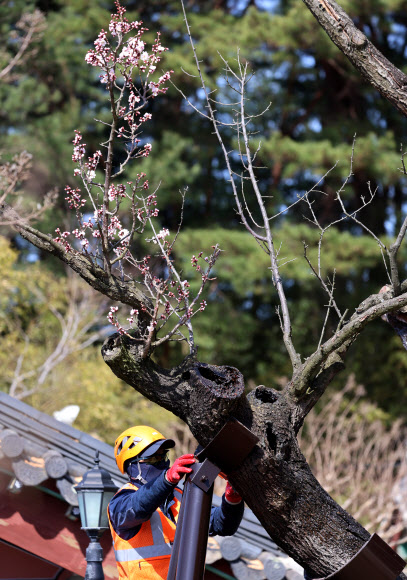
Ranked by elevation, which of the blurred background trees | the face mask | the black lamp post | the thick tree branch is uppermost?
the thick tree branch

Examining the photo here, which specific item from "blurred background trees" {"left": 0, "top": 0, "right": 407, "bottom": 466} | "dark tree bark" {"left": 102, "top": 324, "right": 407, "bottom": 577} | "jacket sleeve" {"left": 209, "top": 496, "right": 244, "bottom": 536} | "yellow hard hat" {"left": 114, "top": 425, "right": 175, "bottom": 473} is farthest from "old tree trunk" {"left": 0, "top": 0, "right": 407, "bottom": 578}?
"blurred background trees" {"left": 0, "top": 0, "right": 407, "bottom": 466}

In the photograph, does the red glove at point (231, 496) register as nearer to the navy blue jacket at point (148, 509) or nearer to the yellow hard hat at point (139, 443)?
the navy blue jacket at point (148, 509)

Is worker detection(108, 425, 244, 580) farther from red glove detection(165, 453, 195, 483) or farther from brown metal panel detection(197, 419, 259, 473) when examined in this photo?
brown metal panel detection(197, 419, 259, 473)

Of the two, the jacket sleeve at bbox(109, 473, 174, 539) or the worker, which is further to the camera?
the worker

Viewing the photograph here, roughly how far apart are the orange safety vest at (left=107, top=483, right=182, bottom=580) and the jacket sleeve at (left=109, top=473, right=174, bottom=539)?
0.04 m

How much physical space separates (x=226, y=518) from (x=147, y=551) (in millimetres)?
381

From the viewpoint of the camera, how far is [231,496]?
3068 millimetres

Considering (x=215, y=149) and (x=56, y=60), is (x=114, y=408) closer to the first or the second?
(x=215, y=149)

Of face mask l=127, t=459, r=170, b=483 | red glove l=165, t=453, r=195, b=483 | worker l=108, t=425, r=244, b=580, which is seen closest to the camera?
red glove l=165, t=453, r=195, b=483

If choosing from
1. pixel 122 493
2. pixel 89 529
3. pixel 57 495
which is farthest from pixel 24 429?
pixel 122 493

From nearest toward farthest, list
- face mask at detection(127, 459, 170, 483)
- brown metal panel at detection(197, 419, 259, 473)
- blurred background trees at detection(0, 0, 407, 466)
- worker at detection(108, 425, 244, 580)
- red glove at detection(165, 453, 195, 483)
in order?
brown metal panel at detection(197, 419, 259, 473)
red glove at detection(165, 453, 195, 483)
worker at detection(108, 425, 244, 580)
face mask at detection(127, 459, 170, 483)
blurred background trees at detection(0, 0, 407, 466)

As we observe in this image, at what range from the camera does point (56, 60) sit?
15078mm

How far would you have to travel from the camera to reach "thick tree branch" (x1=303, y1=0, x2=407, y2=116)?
9.43 feet

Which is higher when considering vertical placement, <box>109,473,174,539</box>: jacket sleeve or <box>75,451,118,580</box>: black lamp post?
<box>109,473,174,539</box>: jacket sleeve
